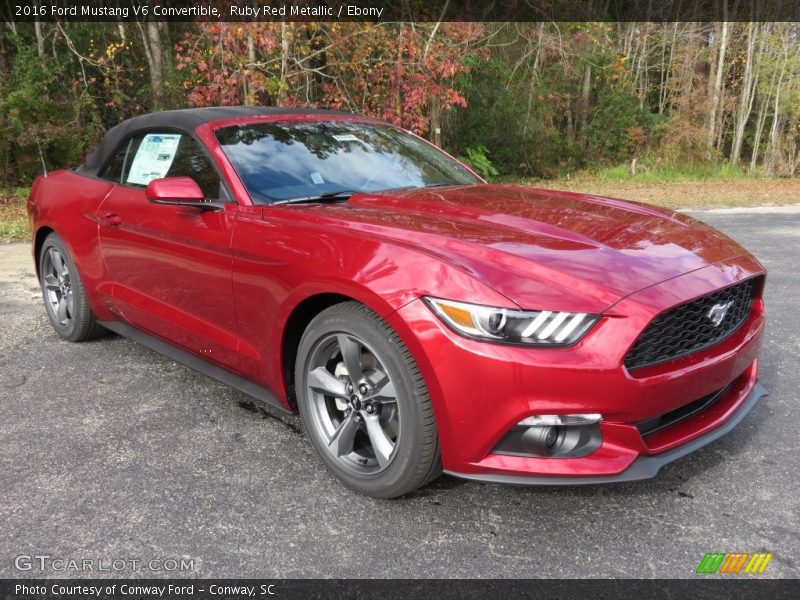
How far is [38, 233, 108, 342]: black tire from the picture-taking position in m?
4.40

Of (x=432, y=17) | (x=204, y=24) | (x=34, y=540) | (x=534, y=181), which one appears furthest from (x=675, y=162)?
(x=34, y=540)

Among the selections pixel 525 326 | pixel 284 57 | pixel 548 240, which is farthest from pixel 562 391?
pixel 284 57

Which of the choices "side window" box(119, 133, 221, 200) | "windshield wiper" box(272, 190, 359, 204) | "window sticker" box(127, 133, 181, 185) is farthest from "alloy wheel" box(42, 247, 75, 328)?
"windshield wiper" box(272, 190, 359, 204)

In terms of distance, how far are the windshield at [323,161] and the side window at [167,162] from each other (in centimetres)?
15

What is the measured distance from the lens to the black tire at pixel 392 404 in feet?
7.75

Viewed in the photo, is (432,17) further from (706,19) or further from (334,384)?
(706,19)

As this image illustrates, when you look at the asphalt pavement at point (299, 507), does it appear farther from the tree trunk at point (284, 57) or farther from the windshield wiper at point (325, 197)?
the tree trunk at point (284, 57)

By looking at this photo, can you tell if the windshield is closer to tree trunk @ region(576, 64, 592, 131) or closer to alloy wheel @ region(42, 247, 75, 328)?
alloy wheel @ region(42, 247, 75, 328)

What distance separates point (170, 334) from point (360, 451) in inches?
55.9

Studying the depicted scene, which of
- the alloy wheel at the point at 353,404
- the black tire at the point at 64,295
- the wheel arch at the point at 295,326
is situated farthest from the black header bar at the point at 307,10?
the alloy wheel at the point at 353,404

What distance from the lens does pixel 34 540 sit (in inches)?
94.4

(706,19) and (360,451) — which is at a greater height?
(706,19)

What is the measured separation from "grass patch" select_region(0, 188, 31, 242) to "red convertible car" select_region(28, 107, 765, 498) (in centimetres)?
574

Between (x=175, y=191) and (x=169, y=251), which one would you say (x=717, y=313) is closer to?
(x=175, y=191)
